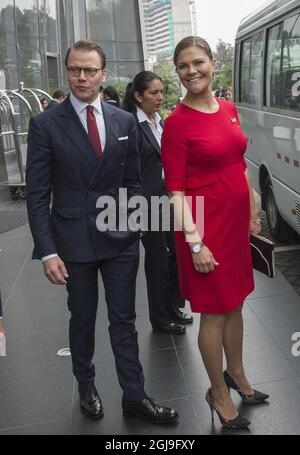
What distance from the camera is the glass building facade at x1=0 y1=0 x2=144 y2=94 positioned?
14164mm

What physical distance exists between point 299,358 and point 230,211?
4.41 ft

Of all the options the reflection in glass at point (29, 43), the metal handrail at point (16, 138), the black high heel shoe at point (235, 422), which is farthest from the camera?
the reflection in glass at point (29, 43)

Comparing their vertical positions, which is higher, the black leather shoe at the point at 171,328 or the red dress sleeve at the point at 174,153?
the red dress sleeve at the point at 174,153

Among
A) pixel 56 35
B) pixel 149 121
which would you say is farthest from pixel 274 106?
pixel 56 35

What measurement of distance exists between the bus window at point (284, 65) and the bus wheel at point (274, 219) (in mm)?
1028

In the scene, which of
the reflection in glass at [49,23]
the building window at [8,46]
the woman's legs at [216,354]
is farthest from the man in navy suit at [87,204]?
the reflection in glass at [49,23]

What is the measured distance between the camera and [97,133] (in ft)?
8.78

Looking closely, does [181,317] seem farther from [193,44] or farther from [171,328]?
[193,44]

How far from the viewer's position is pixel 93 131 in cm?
267

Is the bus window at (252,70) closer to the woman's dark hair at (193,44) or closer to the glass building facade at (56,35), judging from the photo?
the woman's dark hair at (193,44)

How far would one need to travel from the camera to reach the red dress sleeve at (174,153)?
2473mm

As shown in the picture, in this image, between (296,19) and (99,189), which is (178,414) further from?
Result: (296,19)

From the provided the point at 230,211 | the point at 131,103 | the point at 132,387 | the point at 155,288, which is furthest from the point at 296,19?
the point at 132,387

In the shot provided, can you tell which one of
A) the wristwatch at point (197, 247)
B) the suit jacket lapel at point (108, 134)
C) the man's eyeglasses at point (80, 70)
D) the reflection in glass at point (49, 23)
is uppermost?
the reflection in glass at point (49, 23)
